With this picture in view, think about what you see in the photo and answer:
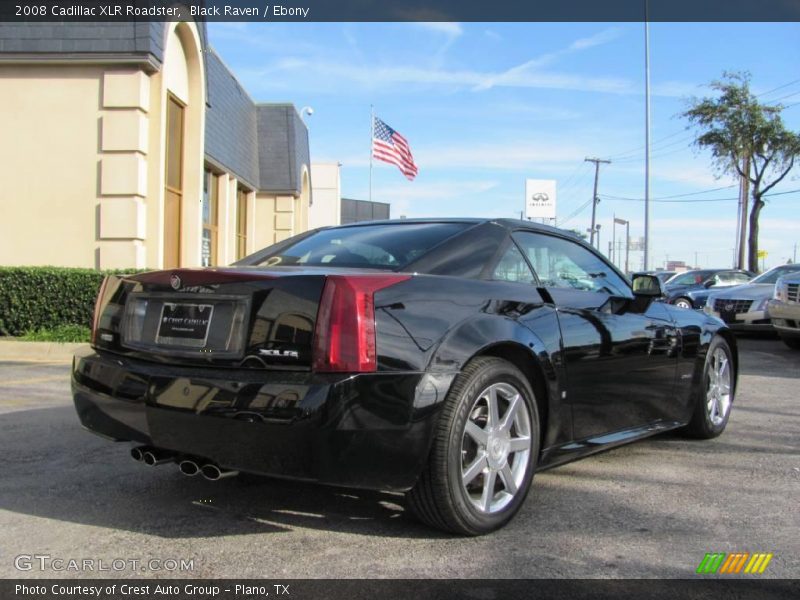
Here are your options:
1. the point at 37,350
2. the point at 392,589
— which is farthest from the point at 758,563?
the point at 37,350

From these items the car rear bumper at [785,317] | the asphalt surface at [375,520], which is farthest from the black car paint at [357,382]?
the car rear bumper at [785,317]

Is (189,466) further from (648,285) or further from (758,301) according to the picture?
(758,301)

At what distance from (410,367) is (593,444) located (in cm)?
152

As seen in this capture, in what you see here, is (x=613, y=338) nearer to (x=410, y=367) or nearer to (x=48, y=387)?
(x=410, y=367)

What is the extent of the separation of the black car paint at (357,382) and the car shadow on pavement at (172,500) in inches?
17.8

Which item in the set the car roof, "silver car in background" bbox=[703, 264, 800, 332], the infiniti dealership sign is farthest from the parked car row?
the infiniti dealership sign

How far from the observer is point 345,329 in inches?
109

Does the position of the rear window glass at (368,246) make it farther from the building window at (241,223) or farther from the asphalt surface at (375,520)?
the building window at (241,223)

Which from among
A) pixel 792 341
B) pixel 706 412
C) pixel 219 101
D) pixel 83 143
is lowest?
pixel 706 412

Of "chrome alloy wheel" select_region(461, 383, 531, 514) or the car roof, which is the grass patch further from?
"chrome alloy wheel" select_region(461, 383, 531, 514)

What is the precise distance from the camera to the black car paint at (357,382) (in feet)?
8.94

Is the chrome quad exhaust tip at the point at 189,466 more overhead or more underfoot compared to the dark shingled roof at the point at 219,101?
more underfoot

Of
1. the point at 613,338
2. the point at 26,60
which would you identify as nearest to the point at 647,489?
the point at 613,338

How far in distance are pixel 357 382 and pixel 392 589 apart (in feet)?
2.51
